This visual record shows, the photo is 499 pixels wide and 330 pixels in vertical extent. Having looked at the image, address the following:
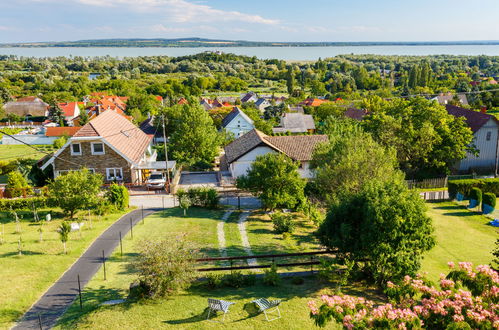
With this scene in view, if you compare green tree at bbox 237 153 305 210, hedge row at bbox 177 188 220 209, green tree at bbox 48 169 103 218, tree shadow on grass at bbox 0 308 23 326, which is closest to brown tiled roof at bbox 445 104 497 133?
green tree at bbox 237 153 305 210

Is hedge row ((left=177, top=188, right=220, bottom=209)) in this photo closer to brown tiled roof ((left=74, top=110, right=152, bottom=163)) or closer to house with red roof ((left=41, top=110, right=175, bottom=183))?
house with red roof ((left=41, top=110, right=175, bottom=183))

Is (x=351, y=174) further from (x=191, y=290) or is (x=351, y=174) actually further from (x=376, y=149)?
(x=191, y=290)

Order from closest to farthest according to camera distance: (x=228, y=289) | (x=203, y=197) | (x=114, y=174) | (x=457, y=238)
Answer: (x=228, y=289) < (x=457, y=238) < (x=203, y=197) < (x=114, y=174)

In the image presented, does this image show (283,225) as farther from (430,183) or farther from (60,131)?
(60,131)

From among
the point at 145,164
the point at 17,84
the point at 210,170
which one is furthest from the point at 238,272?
the point at 17,84

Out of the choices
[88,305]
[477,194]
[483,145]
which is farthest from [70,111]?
[88,305]

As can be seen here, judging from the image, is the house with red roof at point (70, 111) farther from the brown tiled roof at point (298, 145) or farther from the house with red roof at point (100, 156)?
the brown tiled roof at point (298, 145)

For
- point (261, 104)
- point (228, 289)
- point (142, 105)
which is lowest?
point (228, 289)
